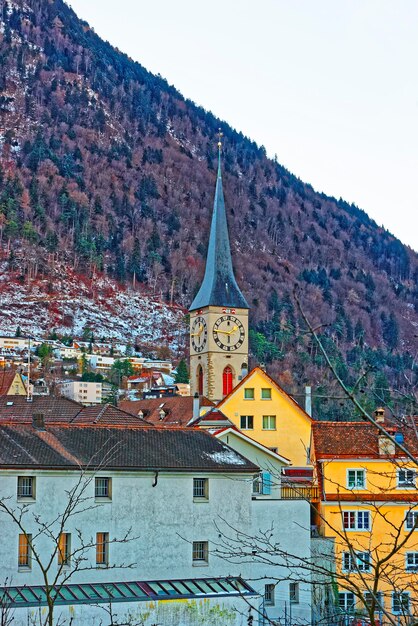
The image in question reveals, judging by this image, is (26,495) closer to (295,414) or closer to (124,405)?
(295,414)

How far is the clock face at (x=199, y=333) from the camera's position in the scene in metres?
121

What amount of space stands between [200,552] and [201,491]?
2.32m

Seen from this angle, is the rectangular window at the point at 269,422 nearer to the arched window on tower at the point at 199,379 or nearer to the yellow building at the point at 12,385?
the yellow building at the point at 12,385

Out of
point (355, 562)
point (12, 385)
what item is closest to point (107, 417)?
point (355, 562)

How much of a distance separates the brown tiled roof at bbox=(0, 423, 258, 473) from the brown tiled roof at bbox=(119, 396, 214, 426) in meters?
33.9

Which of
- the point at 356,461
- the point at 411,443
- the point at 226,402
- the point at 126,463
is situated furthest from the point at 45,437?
the point at 226,402

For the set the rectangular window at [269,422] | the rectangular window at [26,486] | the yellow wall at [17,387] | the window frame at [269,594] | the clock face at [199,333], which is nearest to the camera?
the rectangular window at [26,486]

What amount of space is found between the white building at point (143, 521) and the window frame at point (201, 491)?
5 cm

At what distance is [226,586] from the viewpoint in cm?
4403

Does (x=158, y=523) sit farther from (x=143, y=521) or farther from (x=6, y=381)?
(x=6, y=381)

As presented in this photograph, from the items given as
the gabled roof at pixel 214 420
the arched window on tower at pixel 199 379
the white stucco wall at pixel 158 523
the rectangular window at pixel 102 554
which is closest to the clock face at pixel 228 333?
the arched window on tower at pixel 199 379

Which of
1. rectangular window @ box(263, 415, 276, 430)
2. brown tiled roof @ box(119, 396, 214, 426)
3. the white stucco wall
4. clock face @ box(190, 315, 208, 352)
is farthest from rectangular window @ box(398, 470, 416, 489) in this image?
clock face @ box(190, 315, 208, 352)

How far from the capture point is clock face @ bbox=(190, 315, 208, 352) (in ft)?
397

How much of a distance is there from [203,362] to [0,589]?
82059 millimetres
